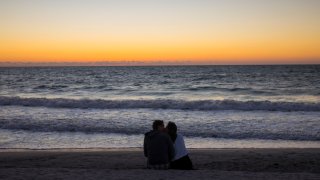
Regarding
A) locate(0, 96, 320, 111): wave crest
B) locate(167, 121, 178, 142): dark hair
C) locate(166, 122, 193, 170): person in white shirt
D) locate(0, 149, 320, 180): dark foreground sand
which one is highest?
locate(167, 121, 178, 142): dark hair

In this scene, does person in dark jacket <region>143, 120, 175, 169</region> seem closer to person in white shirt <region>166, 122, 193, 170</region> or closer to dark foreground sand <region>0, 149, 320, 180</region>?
person in white shirt <region>166, 122, 193, 170</region>

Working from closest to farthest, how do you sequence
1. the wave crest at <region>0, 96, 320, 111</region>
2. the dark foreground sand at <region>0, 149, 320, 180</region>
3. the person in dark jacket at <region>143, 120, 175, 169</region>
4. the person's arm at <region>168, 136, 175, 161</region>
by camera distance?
1. the dark foreground sand at <region>0, 149, 320, 180</region>
2. the person in dark jacket at <region>143, 120, 175, 169</region>
3. the person's arm at <region>168, 136, 175, 161</region>
4. the wave crest at <region>0, 96, 320, 111</region>

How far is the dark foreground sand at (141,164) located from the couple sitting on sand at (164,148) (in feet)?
1.08

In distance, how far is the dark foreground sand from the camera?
29.2 ft

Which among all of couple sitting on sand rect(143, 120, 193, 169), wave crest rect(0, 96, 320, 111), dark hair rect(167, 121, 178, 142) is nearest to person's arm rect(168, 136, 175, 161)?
couple sitting on sand rect(143, 120, 193, 169)

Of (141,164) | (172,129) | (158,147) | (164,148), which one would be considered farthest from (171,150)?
(141,164)

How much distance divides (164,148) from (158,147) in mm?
140

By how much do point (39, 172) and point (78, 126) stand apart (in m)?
10.2

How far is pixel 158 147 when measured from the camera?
9.41m

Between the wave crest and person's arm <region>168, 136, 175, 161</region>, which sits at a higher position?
person's arm <region>168, 136, 175, 161</region>

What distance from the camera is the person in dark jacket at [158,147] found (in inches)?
368

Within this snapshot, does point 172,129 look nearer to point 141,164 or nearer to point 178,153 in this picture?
point 178,153

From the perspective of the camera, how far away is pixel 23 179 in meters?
8.43

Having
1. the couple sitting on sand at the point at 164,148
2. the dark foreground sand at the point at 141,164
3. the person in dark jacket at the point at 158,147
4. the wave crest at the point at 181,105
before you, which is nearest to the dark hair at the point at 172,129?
the couple sitting on sand at the point at 164,148
